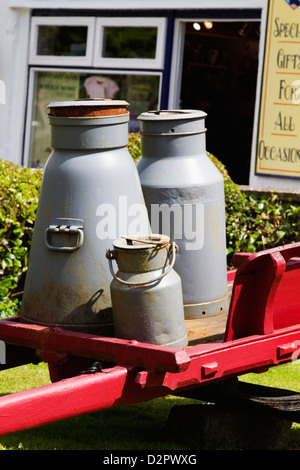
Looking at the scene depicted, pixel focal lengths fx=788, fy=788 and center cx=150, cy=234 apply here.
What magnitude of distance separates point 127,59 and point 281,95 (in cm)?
197

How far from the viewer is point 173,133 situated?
126 inches

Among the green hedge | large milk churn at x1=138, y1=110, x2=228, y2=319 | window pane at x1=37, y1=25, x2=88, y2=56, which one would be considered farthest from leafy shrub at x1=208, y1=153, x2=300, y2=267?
window pane at x1=37, y1=25, x2=88, y2=56

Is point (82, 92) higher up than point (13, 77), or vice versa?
point (13, 77)

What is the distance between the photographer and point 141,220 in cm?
303

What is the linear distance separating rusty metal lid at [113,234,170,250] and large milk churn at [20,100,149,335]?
132 mm

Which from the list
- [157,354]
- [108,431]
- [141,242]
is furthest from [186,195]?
[108,431]

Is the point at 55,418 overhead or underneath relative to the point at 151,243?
underneath

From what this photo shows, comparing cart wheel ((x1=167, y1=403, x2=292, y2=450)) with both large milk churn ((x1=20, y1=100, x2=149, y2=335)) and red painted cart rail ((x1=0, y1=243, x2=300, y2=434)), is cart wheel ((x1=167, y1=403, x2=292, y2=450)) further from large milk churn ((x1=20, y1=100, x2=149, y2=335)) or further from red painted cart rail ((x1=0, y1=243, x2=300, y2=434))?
large milk churn ((x1=20, y1=100, x2=149, y2=335))

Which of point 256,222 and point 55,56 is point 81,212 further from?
point 55,56

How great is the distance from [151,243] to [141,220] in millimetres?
282

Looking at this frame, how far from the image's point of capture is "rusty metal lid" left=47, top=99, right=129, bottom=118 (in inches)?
111

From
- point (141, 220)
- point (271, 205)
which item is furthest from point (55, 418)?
point (271, 205)

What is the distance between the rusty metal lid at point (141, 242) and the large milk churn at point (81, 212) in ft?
0.43

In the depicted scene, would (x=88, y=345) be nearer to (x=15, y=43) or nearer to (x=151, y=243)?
(x=151, y=243)
